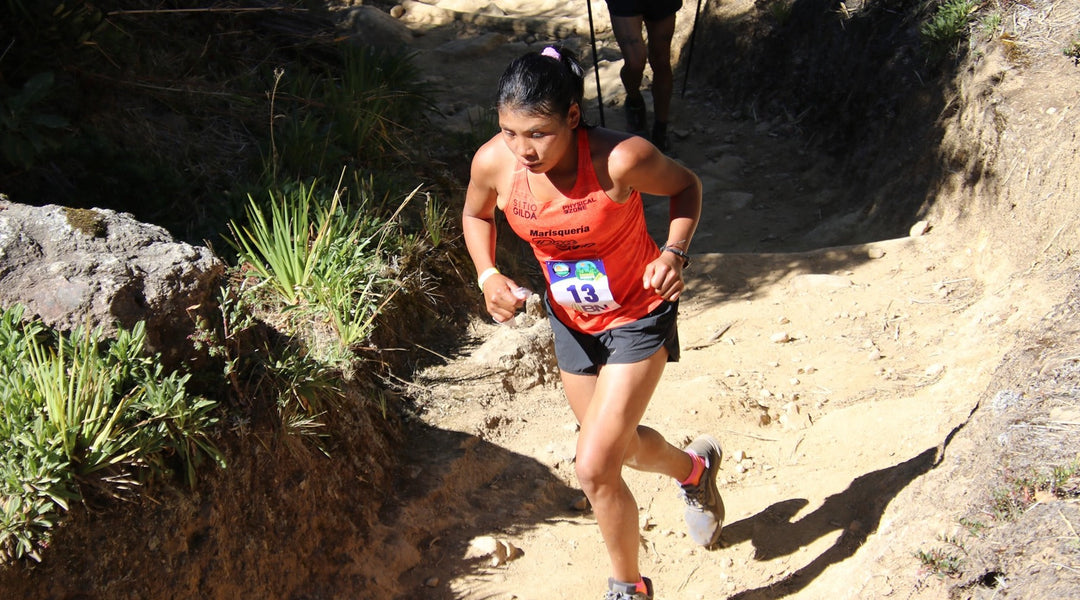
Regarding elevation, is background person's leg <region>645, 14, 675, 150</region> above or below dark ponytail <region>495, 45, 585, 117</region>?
below

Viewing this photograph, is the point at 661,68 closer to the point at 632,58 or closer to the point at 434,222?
the point at 632,58

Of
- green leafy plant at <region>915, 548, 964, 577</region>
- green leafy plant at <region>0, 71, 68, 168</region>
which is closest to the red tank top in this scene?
green leafy plant at <region>915, 548, 964, 577</region>

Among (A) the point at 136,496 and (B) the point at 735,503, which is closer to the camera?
(A) the point at 136,496

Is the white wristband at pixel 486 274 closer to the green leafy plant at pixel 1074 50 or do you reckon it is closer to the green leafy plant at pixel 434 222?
the green leafy plant at pixel 434 222

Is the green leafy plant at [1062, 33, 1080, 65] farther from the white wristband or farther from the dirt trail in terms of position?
the white wristband

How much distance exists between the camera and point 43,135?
3.65m

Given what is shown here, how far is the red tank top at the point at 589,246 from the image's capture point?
8.30 ft

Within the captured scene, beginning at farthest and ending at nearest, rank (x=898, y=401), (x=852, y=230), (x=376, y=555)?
(x=852, y=230), (x=898, y=401), (x=376, y=555)

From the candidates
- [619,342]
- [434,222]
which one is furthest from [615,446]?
[434,222]

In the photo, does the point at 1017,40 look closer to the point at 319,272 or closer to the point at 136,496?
the point at 319,272

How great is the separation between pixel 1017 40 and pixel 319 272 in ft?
12.6

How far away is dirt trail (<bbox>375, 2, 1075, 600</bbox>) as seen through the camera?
10.5 ft

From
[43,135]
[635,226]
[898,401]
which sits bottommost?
[898,401]

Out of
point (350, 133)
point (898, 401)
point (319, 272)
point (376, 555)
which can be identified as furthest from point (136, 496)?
point (898, 401)
